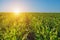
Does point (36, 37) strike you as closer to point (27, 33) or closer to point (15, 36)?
point (27, 33)

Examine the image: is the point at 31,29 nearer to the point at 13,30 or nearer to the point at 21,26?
the point at 21,26

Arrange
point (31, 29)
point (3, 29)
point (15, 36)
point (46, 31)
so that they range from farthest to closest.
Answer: point (3, 29) < point (31, 29) < point (46, 31) < point (15, 36)

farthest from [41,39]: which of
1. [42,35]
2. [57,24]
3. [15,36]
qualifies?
[57,24]

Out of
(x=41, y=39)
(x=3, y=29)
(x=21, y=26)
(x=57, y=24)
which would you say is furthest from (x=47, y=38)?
(x=3, y=29)

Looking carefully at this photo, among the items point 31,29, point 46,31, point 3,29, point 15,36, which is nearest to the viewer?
point 15,36

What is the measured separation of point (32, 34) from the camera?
19.8 ft

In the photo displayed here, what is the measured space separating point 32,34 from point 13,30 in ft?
2.49

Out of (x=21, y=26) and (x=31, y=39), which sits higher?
(x=21, y=26)

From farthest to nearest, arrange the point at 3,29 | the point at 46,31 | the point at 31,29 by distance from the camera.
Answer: the point at 3,29, the point at 31,29, the point at 46,31

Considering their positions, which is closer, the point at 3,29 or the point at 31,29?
the point at 31,29

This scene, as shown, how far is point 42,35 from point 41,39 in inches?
6.1

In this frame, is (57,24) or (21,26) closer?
(21,26)

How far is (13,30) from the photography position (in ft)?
18.8

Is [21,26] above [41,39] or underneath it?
above
